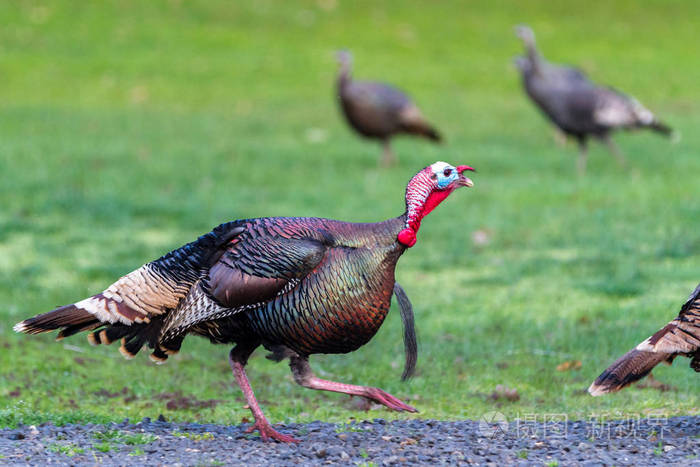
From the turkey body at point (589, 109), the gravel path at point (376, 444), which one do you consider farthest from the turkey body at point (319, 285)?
the turkey body at point (589, 109)

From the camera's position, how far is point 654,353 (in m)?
4.76

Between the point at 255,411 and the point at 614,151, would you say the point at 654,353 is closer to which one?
the point at 255,411

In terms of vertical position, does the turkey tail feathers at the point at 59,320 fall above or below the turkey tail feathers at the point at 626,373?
above

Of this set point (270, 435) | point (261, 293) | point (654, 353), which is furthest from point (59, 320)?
point (654, 353)

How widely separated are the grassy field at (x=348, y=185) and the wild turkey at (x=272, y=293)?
0.79 metres

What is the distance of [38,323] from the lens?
5.02 m

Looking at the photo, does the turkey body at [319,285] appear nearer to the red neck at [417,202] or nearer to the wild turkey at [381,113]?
the red neck at [417,202]

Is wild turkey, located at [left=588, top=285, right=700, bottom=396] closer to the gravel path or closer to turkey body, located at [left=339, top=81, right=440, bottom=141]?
the gravel path

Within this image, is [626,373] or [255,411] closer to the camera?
[626,373]

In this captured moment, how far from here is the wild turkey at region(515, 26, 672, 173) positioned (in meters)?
13.7

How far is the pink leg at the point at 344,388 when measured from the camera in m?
4.95

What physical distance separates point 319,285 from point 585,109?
9.66 meters

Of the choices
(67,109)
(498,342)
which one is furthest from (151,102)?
(498,342)

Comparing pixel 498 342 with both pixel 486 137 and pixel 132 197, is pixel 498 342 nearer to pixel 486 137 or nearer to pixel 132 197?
pixel 132 197
